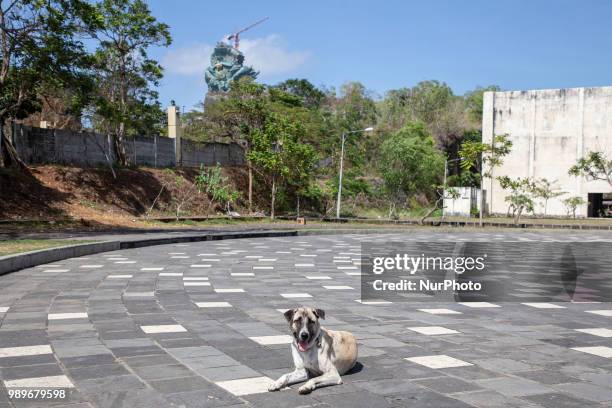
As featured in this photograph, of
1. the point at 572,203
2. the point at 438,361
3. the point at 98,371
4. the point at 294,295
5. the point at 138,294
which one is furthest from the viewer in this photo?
the point at 572,203

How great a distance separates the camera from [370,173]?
2643 inches

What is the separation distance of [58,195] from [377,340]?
1124 inches

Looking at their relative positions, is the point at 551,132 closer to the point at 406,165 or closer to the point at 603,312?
the point at 406,165

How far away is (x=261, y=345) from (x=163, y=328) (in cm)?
150

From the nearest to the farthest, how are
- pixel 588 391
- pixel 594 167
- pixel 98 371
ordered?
pixel 588 391 → pixel 98 371 → pixel 594 167

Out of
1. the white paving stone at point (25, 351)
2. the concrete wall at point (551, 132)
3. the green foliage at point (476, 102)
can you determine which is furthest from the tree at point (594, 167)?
the white paving stone at point (25, 351)

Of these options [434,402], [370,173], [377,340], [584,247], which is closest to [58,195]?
[584,247]

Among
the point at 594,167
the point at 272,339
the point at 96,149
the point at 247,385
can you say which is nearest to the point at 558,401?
the point at 247,385

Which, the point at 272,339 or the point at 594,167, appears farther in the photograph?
the point at 594,167

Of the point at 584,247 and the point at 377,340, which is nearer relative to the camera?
the point at 377,340

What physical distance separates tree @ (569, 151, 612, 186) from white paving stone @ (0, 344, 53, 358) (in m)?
56.0

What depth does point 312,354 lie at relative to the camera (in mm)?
5059

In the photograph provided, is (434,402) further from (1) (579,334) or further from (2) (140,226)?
(2) (140,226)

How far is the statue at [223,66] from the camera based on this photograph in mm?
101500
